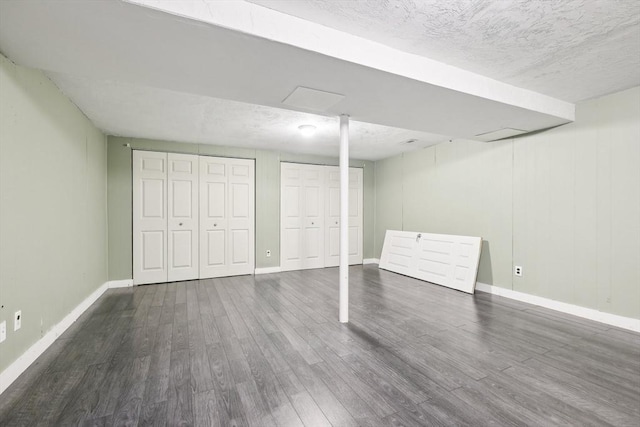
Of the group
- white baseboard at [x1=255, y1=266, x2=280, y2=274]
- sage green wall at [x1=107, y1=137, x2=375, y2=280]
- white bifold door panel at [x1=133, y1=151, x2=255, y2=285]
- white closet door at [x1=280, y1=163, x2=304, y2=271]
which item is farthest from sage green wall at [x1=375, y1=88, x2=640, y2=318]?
white bifold door panel at [x1=133, y1=151, x2=255, y2=285]

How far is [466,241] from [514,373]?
2.57m

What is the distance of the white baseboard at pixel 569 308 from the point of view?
274 centimetres

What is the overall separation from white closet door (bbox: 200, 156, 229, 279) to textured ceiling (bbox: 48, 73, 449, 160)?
486mm

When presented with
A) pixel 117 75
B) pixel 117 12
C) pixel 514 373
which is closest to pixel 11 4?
pixel 117 12

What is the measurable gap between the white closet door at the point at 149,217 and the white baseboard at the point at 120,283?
2.7 inches

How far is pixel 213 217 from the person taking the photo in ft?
16.1

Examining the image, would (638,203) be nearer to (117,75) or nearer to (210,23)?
(210,23)

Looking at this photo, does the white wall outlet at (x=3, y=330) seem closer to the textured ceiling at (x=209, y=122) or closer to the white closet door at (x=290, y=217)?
the textured ceiling at (x=209, y=122)

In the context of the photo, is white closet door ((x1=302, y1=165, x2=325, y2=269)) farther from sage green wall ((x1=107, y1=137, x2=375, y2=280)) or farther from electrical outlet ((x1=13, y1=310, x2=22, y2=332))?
electrical outlet ((x1=13, y1=310, x2=22, y2=332))

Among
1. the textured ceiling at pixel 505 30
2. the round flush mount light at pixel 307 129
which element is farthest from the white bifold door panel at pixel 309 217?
the textured ceiling at pixel 505 30

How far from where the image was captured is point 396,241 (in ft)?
18.0

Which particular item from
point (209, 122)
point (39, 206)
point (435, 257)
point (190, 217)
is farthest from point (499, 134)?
point (39, 206)

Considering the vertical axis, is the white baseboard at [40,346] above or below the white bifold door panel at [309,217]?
below

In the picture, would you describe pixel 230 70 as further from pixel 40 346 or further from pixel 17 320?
pixel 40 346
